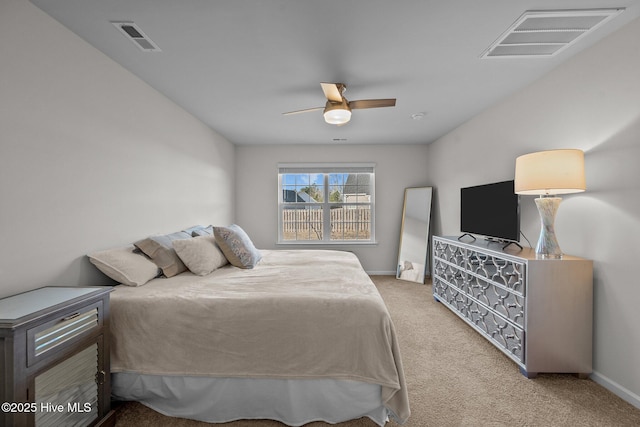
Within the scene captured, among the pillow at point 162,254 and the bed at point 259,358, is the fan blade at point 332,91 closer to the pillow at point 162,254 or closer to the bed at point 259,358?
the bed at point 259,358

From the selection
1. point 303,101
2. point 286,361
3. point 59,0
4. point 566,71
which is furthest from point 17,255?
point 566,71

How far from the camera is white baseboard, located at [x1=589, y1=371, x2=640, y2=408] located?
1.80 metres

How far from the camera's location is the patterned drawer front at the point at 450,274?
10.2ft

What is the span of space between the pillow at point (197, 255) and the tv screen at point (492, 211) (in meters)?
2.84

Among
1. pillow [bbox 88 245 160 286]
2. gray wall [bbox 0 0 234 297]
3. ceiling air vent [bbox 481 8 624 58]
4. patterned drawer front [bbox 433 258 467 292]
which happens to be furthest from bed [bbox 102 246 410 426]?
ceiling air vent [bbox 481 8 624 58]

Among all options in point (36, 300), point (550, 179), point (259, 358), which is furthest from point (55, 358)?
point (550, 179)

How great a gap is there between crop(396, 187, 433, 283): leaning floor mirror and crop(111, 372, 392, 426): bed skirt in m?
3.35

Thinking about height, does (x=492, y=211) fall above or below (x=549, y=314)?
above

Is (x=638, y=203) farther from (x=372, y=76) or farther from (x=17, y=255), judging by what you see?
(x=17, y=255)

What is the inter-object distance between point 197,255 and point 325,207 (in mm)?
3170

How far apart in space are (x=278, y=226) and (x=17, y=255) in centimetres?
377

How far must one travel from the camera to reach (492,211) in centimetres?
303

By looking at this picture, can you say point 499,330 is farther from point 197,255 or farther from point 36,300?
point 36,300

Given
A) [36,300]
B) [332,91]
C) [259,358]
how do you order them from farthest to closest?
[332,91]
[259,358]
[36,300]
